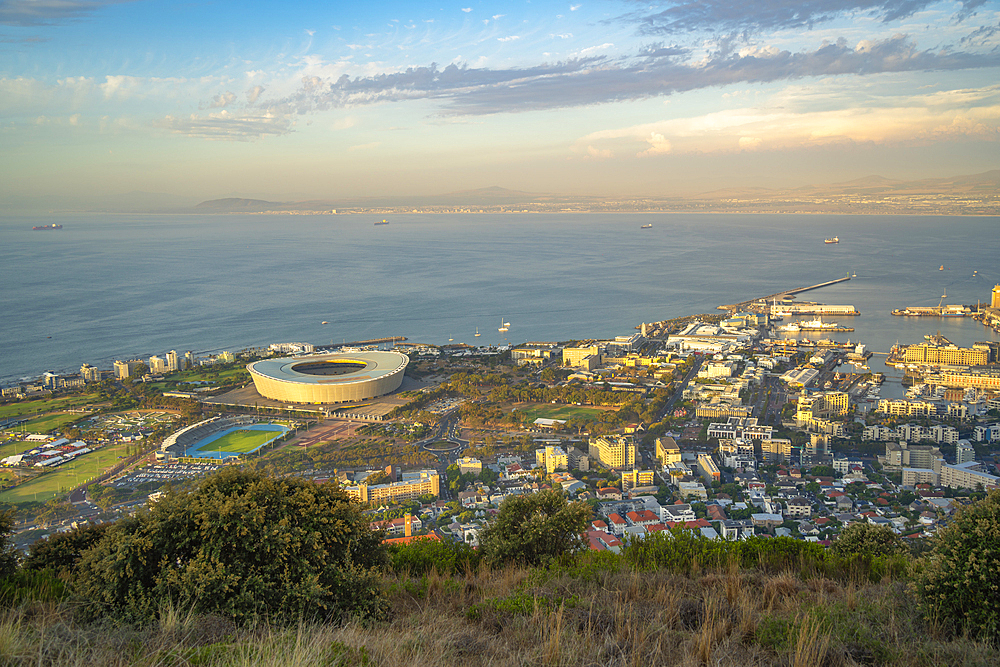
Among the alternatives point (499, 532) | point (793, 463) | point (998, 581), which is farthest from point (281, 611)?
point (793, 463)

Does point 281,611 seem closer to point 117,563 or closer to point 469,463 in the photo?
point 117,563

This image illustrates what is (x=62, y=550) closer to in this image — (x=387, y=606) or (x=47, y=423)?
(x=387, y=606)

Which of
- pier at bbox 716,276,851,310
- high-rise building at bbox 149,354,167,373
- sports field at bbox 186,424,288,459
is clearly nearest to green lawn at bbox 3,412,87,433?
sports field at bbox 186,424,288,459

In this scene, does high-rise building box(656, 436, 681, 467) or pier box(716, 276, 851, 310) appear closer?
high-rise building box(656, 436, 681, 467)

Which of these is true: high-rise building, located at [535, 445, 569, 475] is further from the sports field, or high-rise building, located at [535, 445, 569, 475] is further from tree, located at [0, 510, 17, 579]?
tree, located at [0, 510, 17, 579]

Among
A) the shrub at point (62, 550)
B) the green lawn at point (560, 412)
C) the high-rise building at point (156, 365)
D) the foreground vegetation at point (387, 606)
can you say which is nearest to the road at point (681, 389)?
the green lawn at point (560, 412)
